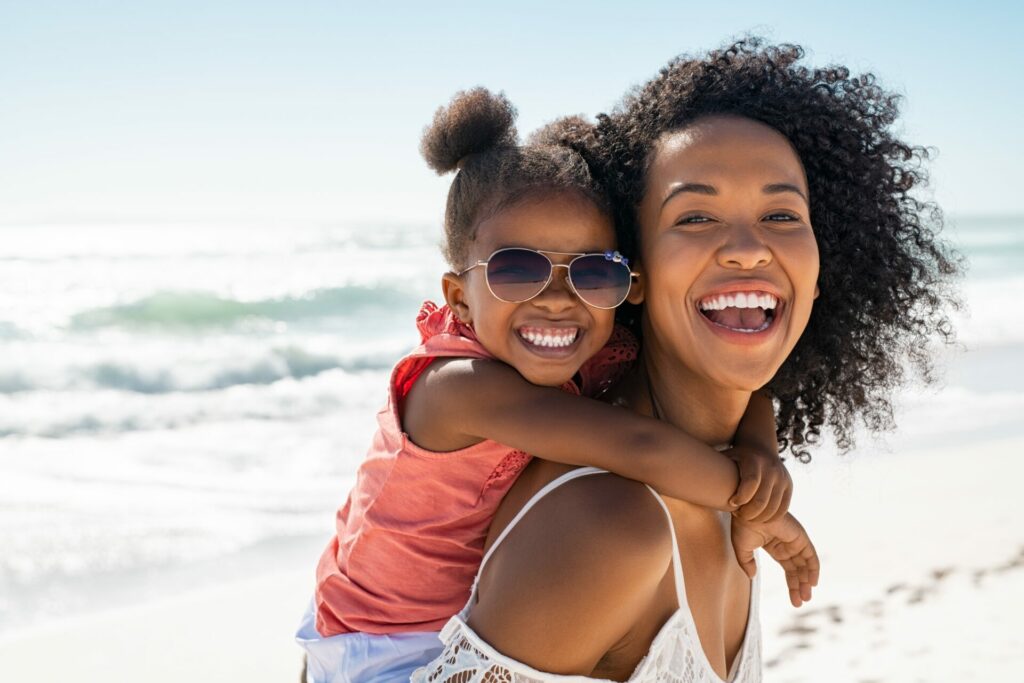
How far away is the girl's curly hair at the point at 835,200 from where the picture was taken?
2.60m

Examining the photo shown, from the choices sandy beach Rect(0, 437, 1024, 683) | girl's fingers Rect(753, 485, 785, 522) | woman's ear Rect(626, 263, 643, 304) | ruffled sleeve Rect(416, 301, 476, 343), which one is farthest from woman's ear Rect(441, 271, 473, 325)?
sandy beach Rect(0, 437, 1024, 683)

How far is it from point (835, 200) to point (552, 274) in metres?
0.76

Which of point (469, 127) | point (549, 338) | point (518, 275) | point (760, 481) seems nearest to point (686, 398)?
point (760, 481)

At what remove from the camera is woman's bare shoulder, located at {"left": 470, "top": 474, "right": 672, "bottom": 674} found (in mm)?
1934

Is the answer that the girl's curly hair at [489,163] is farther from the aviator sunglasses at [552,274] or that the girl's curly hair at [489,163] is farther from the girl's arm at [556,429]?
the girl's arm at [556,429]

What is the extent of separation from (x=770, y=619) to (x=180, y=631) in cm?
345

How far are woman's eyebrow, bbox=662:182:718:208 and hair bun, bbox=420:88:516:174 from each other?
0.60 meters

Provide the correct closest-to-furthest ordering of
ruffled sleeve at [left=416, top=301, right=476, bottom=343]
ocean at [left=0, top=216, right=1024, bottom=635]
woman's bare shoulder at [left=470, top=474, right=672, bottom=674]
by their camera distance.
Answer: woman's bare shoulder at [left=470, top=474, right=672, bottom=674]
ruffled sleeve at [left=416, top=301, right=476, bottom=343]
ocean at [left=0, top=216, right=1024, bottom=635]

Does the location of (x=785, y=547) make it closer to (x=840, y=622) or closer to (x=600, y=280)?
(x=600, y=280)

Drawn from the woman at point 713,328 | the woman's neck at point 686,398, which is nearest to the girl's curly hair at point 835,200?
the woman at point 713,328

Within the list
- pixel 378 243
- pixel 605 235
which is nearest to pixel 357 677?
pixel 605 235

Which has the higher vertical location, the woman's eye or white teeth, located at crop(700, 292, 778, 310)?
the woman's eye

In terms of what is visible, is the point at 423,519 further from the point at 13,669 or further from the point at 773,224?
the point at 13,669

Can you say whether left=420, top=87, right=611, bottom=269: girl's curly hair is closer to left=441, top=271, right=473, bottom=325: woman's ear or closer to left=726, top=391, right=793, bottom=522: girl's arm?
left=441, top=271, right=473, bottom=325: woman's ear
